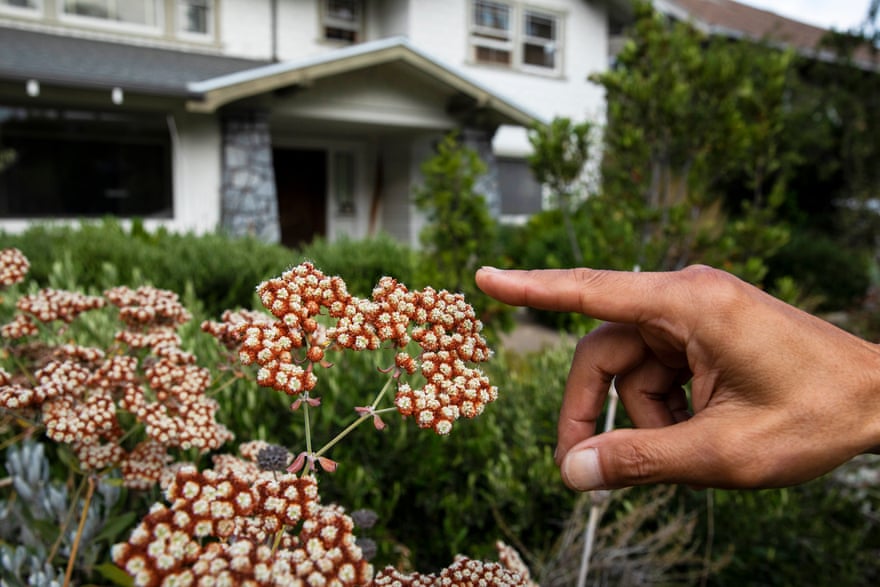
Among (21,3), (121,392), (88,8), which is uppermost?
(88,8)

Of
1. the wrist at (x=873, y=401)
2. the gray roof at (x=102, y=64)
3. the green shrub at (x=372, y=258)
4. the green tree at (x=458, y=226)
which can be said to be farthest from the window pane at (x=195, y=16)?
the wrist at (x=873, y=401)

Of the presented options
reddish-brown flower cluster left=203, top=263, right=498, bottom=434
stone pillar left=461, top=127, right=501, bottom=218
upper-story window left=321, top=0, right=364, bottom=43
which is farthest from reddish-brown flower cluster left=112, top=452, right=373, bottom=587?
upper-story window left=321, top=0, right=364, bottom=43

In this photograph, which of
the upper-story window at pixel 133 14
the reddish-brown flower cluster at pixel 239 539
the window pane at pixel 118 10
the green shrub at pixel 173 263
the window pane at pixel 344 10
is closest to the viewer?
the reddish-brown flower cluster at pixel 239 539

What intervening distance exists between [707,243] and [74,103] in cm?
1058

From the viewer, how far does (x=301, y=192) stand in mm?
15672

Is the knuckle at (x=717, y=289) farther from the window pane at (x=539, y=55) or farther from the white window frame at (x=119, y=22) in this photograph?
the window pane at (x=539, y=55)

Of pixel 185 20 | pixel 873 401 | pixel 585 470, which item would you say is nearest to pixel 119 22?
pixel 185 20

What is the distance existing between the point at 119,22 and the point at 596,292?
45.5ft

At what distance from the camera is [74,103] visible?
444 inches

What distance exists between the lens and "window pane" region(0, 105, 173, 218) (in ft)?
37.5

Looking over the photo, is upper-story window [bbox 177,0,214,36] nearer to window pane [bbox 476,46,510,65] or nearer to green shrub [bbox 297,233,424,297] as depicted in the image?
window pane [bbox 476,46,510,65]

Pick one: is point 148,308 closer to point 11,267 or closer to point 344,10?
point 11,267

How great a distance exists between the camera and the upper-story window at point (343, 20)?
47.0 ft

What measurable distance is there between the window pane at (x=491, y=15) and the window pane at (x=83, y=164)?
25.0 feet
